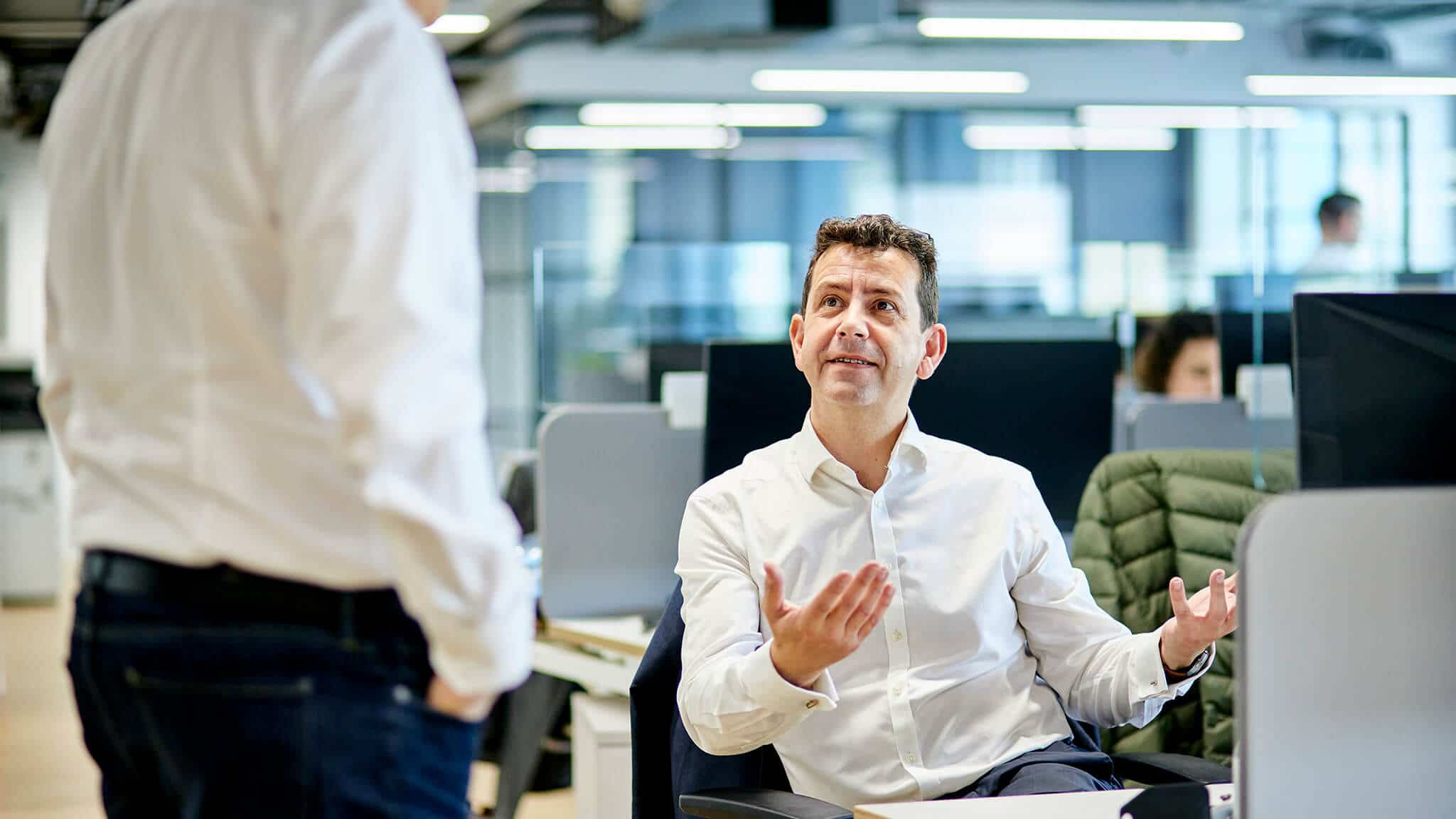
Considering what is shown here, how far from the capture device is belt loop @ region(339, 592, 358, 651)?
117 cm

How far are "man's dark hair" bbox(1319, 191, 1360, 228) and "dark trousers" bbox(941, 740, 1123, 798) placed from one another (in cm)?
348

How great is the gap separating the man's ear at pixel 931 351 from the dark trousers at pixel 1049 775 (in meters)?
0.57

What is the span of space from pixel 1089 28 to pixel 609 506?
4.59m

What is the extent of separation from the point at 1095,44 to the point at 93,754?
9.06 meters

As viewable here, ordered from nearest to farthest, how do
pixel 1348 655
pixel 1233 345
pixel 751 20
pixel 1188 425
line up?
pixel 1348 655 → pixel 1188 425 → pixel 1233 345 → pixel 751 20

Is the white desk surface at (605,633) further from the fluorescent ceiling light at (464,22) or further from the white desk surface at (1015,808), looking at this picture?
the fluorescent ceiling light at (464,22)

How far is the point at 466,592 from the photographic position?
112 centimetres

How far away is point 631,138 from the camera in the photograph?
9766 mm

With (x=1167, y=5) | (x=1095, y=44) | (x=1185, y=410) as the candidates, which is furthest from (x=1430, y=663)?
(x=1095, y=44)

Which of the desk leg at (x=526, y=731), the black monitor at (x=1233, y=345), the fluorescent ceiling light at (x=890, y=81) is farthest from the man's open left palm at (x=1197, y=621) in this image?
the fluorescent ceiling light at (x=890, y=81)

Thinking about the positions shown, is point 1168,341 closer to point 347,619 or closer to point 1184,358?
point 1184,358

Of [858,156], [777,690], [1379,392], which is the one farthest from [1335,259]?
[858,156]

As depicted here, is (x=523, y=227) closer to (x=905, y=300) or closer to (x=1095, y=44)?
(x=1095, y=44)

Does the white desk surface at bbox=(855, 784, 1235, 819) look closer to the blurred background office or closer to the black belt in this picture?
the black belt
